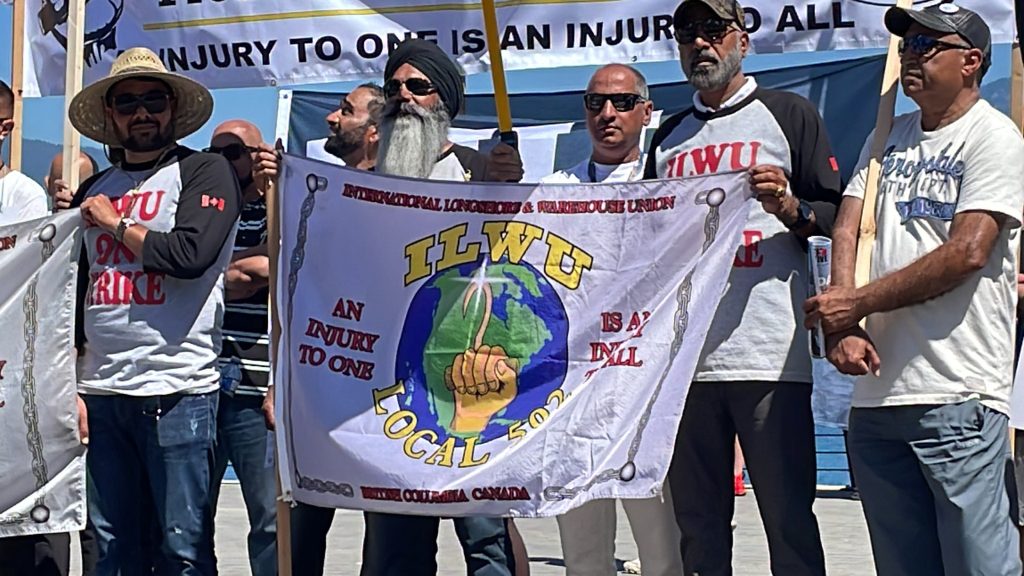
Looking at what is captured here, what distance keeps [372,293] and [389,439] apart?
0.48 metres

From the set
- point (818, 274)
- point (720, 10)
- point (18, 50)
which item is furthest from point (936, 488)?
point (18, 50)

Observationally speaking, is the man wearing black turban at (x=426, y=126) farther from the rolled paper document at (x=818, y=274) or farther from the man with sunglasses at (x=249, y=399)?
the rolled paper document at (x=818, y=274)

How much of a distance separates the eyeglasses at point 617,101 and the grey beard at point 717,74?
1.40 feet

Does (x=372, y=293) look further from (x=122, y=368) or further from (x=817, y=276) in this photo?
(x=817, y=276)

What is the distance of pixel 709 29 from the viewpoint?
532 cm

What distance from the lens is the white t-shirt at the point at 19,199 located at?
6.07 metres

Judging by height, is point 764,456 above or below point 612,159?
below

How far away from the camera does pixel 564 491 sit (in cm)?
511

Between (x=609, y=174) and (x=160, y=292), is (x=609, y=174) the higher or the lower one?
the higher one

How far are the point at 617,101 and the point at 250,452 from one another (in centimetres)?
189

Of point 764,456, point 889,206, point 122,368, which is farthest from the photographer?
point 122,368

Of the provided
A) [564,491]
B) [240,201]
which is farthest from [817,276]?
[240,201]

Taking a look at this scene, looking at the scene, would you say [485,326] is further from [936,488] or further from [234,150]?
[234,150]

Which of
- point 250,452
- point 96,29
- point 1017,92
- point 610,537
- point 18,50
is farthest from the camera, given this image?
point 96,29
